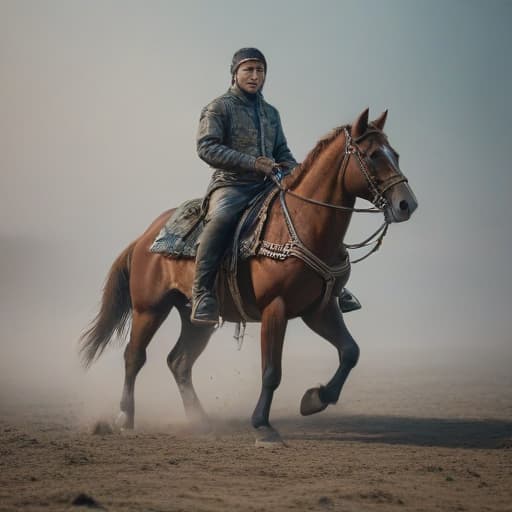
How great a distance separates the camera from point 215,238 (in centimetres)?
820

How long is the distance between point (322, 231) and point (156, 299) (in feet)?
7.81

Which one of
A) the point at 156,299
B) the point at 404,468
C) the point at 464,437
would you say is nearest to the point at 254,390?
the point at 156,299

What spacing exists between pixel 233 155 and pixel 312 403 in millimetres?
2435

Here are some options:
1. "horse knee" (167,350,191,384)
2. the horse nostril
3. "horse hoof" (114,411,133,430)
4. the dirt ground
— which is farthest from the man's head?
"horse hoof" (114,411,133,430)

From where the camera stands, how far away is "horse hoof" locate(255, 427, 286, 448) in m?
7.59

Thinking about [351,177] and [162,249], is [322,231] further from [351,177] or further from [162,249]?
[162,249]

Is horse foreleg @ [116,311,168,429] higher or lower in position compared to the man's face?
lower

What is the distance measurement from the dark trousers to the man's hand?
39 centimetres

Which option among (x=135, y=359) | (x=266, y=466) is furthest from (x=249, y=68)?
(x=266, y=466)

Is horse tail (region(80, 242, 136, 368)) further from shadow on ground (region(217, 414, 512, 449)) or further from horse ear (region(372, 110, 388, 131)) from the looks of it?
horse ear (region(372, 110, 388, 131))

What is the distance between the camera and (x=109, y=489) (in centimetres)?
548

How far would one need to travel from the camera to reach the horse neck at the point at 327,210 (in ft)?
25.5

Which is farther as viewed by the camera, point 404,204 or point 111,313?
point 111,313

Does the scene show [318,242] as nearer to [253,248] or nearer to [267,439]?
[253,248]
